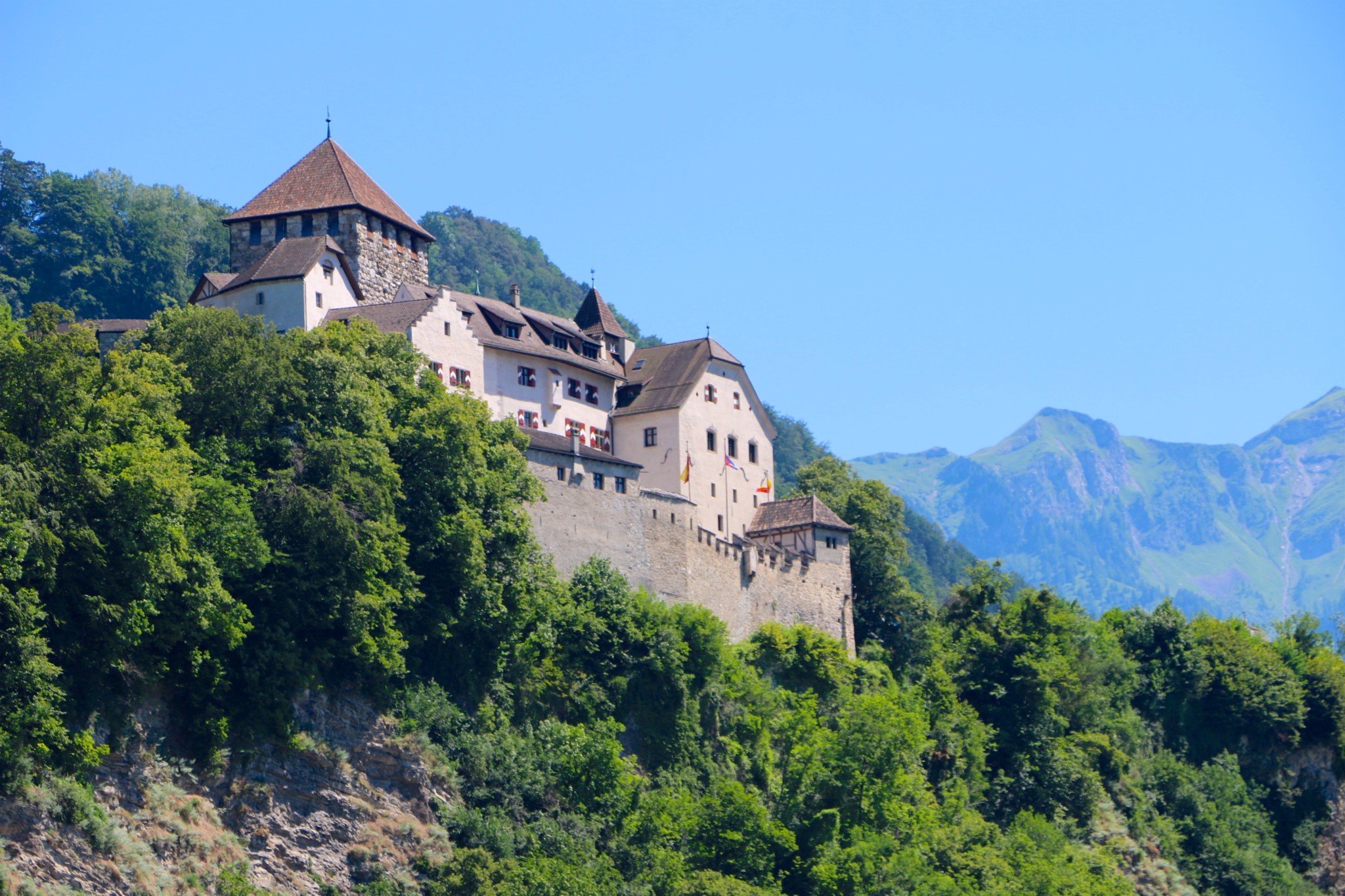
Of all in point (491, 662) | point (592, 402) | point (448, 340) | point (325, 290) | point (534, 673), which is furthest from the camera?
point (592, 402)

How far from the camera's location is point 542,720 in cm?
5756

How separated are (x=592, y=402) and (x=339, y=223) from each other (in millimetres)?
12550

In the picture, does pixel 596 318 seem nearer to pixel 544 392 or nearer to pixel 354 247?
pixel 544 392

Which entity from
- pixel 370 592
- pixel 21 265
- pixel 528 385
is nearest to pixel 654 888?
pixel 370 592

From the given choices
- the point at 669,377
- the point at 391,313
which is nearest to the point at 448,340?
the point at 391,313

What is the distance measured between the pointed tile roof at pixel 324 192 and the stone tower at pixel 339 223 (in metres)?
0.03

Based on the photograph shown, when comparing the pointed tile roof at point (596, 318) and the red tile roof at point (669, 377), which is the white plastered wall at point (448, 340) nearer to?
the red tile roof at point (669, 377)

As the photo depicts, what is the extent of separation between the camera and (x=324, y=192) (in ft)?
239

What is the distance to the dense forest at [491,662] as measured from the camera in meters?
44.1

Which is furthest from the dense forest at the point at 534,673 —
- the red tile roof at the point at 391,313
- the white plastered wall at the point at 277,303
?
the red tile roof at the point at 391,313

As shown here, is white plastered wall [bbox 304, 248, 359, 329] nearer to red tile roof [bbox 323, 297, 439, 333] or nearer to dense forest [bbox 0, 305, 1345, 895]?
red tile roof [bbox 323, 297, 439, 333]

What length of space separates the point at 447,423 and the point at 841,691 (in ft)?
63.8

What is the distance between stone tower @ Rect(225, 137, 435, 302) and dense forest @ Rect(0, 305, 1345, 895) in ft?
43.3

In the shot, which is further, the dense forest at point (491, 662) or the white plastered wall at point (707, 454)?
the white plastered wall at point (707, 454)
